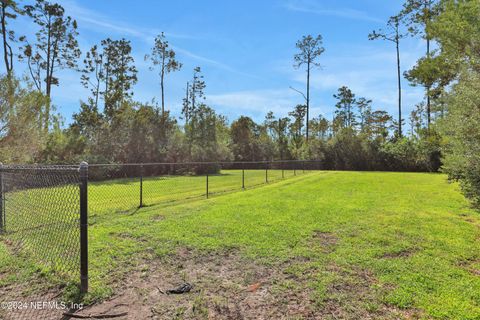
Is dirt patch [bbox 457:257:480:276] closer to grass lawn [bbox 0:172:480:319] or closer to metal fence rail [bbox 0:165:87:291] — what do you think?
grass lawn [bbox 0:172:480:319]

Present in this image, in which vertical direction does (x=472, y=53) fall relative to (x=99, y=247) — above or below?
above

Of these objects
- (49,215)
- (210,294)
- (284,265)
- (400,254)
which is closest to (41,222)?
(49,215)

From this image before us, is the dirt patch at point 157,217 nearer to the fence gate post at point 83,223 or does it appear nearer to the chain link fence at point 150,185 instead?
the chain link fence at point 150,185

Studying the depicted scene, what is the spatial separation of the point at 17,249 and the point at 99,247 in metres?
1.22

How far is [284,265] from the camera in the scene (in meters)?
3.71

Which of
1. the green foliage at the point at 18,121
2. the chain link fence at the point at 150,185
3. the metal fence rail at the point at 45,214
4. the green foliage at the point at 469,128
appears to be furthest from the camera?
the green foliage at the point at 18,121

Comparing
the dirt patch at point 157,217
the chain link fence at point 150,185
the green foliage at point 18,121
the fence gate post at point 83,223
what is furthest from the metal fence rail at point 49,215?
the green foliage at point 18,121

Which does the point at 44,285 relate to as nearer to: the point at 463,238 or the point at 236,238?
the point at 236,238

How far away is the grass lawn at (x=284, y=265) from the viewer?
2.73m

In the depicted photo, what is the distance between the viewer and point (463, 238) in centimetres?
488

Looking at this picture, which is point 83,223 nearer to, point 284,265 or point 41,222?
point 41,222

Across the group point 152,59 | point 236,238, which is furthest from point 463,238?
point 152,59

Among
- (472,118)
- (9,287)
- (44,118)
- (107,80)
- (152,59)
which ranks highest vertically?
(152,59)

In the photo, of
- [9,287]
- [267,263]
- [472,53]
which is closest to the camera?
[9,287]
